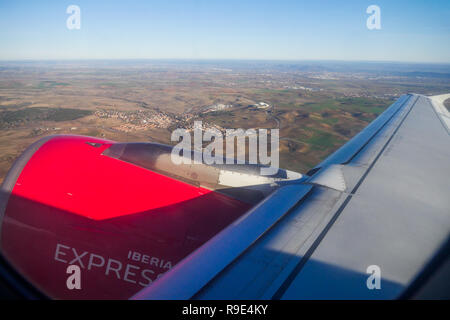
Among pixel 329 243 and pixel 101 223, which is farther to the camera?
pixel 101 223

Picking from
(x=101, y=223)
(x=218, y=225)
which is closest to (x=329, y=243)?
(x=218, y=225)

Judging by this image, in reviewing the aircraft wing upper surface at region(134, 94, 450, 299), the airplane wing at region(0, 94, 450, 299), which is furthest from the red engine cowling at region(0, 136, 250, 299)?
the aircraft wing upper surface at region(134, 94, 450, 299)

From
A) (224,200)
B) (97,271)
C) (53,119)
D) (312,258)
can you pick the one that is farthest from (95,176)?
(53,119)

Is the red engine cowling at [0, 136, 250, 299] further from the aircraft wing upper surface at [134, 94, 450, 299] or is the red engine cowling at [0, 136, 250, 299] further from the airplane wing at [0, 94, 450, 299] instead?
the aircraft wing upper surface at [134, 94, 450, 299]

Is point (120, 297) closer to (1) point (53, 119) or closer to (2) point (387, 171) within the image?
(2) point (387, 171)

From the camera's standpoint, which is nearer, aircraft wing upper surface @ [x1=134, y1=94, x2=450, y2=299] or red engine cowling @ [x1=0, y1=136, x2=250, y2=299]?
aircraft wing upper surface @ [x1=134, y1=94, x2=450, y2=299]

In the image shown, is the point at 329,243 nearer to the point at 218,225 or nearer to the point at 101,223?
the point at 218,225
